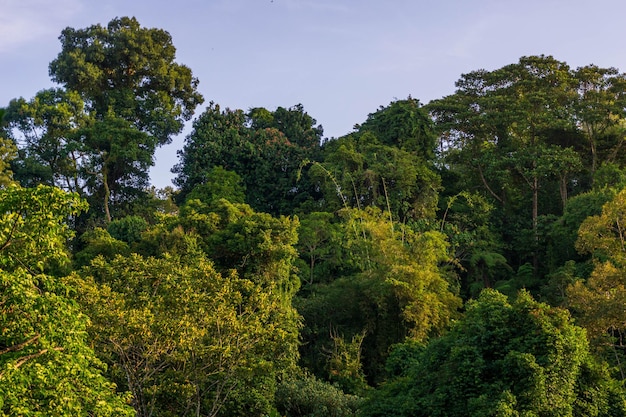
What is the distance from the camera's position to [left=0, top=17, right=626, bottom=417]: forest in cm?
920

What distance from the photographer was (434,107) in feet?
83.8

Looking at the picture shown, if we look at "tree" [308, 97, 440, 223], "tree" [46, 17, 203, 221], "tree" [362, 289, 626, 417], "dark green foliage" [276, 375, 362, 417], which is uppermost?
"tree" [46, 17, 203, 221]

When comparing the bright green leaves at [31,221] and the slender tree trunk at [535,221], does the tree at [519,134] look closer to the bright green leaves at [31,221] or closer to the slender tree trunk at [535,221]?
the slender tree trunk at [535,221]

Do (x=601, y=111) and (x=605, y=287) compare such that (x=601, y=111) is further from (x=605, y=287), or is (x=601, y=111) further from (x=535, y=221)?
(x=605, y=287)

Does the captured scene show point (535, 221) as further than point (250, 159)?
No

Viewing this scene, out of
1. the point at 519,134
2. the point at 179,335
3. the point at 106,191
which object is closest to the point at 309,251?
the point at 106,191

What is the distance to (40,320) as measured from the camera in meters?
6.80

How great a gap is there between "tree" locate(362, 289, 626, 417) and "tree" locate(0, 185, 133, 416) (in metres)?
5.12

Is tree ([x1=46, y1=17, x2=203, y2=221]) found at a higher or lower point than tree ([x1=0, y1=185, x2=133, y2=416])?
higher

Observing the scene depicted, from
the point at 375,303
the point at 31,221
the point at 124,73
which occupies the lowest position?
the point at 375,303

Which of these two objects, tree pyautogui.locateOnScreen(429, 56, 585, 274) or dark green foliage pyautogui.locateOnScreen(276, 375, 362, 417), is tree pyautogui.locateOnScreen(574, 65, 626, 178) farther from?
dark green foliage pyautogui.locateOnScreen(276, 375, 362, 417)

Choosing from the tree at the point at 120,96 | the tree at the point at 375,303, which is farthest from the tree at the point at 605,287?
the tree at the point at 120,96

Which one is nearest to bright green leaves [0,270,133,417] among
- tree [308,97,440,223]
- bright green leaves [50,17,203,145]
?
tree [308,97,440,223]

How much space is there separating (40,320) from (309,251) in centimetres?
1547
